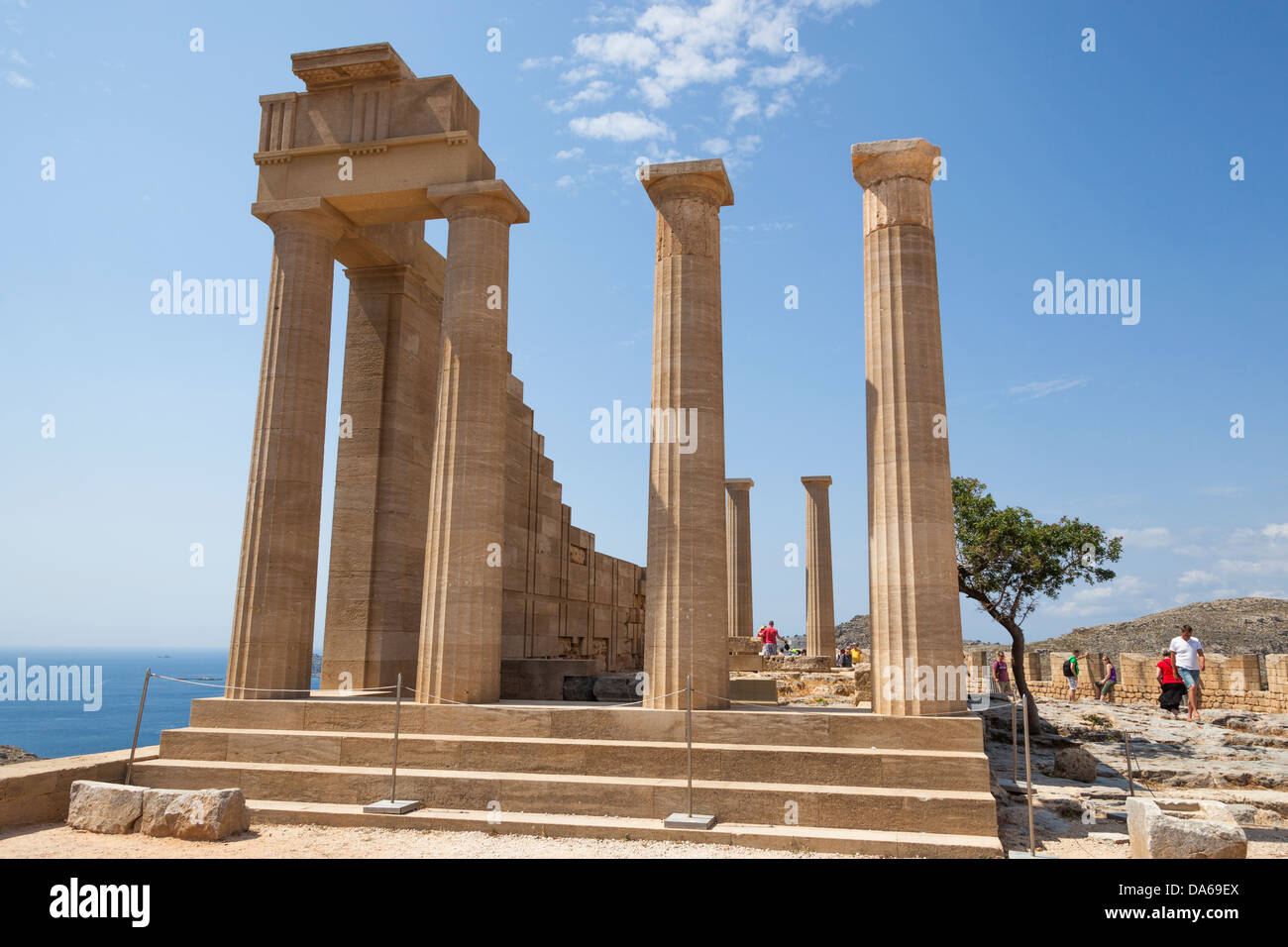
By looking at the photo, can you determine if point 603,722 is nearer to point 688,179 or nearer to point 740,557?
point 688,179

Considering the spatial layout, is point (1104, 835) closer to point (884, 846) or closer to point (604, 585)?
point (884, 846)

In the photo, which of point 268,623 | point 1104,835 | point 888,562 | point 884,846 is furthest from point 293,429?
point 1104,835

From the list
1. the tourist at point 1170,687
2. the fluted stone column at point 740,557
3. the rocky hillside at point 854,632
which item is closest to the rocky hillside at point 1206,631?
the rocky hillside at point 854,632

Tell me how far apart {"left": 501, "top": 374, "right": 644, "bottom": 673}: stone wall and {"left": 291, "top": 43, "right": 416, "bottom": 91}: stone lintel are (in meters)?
7.56

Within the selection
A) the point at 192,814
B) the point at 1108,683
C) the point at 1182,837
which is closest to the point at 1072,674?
the point at 1108,683

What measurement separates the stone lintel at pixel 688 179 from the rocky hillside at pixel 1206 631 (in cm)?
4647

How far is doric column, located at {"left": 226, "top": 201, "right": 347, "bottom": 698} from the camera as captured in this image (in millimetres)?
15977

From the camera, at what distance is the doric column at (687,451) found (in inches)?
559

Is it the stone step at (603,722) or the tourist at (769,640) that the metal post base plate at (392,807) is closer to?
the stone step at (603,722)

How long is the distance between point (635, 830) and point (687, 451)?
631 centimetres

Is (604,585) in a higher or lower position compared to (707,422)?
lower

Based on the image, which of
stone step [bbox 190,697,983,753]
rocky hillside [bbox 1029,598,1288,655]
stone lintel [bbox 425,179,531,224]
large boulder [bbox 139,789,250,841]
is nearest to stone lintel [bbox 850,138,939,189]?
stone lintel [bbox 425,179,531,224]

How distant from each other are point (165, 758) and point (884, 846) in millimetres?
12569
